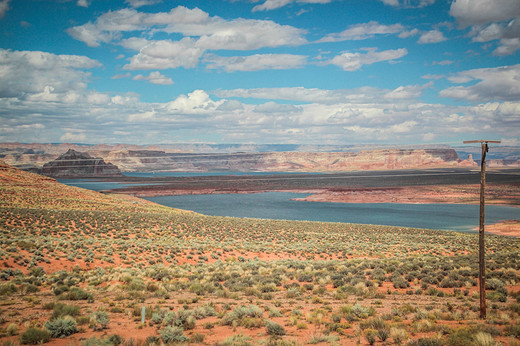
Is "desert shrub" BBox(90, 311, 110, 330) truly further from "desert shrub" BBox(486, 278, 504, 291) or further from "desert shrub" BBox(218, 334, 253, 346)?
"desert shrub" BBox(486, 278, 504, 291)

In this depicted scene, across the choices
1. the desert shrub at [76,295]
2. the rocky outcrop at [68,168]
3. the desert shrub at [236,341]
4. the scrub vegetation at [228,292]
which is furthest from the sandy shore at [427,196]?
the rocky outcrop at [68,168]

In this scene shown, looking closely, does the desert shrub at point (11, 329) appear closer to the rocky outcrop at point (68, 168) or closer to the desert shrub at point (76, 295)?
the desert shrub at point (76, 295)

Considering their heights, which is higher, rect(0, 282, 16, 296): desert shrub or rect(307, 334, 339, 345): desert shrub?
rect(307, 334, 339, 345): desert shrub

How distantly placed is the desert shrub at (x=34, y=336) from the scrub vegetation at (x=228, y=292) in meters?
0.02

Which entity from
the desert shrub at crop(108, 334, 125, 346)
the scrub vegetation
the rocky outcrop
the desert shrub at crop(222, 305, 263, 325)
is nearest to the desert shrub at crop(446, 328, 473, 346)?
the scrub vegetation

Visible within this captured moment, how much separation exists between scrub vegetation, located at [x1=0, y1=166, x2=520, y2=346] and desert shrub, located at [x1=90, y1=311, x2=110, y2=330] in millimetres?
32

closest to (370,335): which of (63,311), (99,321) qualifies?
(99,321)

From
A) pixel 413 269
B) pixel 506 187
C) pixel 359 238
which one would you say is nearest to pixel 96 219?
pixel 359 238

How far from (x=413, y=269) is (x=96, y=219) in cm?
2503

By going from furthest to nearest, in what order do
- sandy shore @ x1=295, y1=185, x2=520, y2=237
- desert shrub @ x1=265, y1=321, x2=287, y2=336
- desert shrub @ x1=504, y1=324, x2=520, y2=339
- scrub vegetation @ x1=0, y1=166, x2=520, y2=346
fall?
sandy shore @ x1=295, y1=185, x2=520, y2=237 < desert shrub @ x1=265, y1=321, x2=287, y2=336 < scrub vegetation @ x1=0, y1=166, x2=520, y2=346 < desert shrub @ x1=504, y1=324, x2=520, y2=339

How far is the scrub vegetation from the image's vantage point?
8648mm

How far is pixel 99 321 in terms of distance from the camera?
30.5 feet

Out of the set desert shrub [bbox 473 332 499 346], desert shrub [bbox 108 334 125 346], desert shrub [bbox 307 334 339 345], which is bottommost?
desert shrub [bbox 307 334 339 345]

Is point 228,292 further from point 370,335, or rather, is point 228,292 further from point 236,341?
point 370,335
